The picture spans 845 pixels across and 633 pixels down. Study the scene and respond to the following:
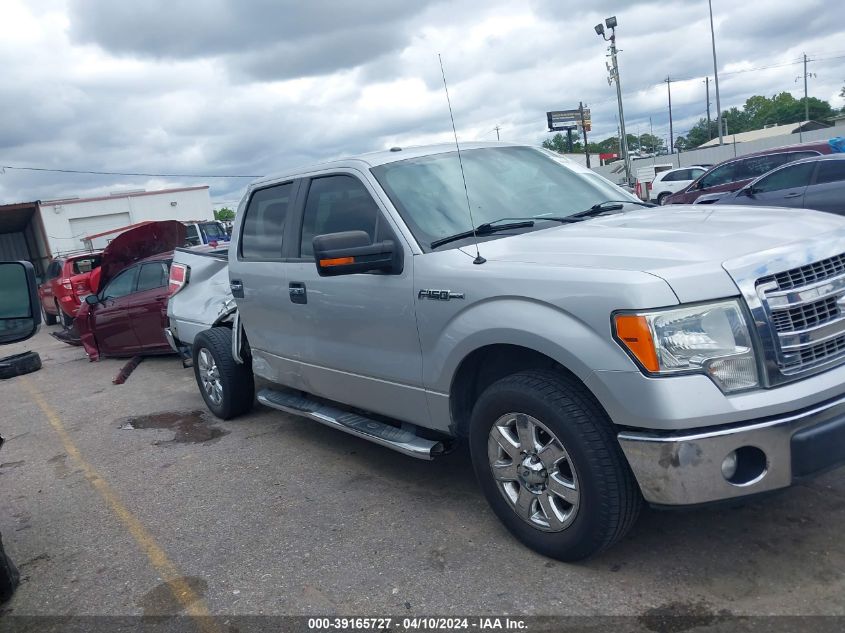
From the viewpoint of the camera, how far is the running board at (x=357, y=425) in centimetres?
398

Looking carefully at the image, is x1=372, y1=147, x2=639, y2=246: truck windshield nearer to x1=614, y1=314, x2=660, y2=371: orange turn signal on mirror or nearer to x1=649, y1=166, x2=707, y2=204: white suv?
x1=614, y1=314, x2=660, y2=371: orange turn signal on mirror

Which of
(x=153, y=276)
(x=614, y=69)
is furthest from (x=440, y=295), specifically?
(x=614, y=69)

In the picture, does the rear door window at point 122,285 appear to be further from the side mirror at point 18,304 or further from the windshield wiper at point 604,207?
the windshield wiper at point 604,207

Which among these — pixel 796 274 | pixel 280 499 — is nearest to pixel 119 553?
pixel 280 499

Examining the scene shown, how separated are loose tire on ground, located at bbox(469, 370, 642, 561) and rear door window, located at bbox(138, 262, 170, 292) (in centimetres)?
721

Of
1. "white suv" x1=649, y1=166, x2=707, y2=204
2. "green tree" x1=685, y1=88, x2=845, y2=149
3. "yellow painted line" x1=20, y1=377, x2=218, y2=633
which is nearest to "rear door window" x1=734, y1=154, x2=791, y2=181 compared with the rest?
"white suv" x1=649, y1=166, x2=707, y2=204

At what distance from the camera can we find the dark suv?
13719 mm

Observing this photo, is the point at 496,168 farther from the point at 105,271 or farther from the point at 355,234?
the point at 105,271

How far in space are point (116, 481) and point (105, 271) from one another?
5.68 metres

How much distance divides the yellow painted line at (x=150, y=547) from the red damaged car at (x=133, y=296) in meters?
3.17

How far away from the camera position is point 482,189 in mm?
4227

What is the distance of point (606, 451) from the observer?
118 inches

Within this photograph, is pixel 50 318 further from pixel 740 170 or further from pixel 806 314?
pixel 806 314

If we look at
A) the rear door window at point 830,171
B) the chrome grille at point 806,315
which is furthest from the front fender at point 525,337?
the rear door window at point 830,171
